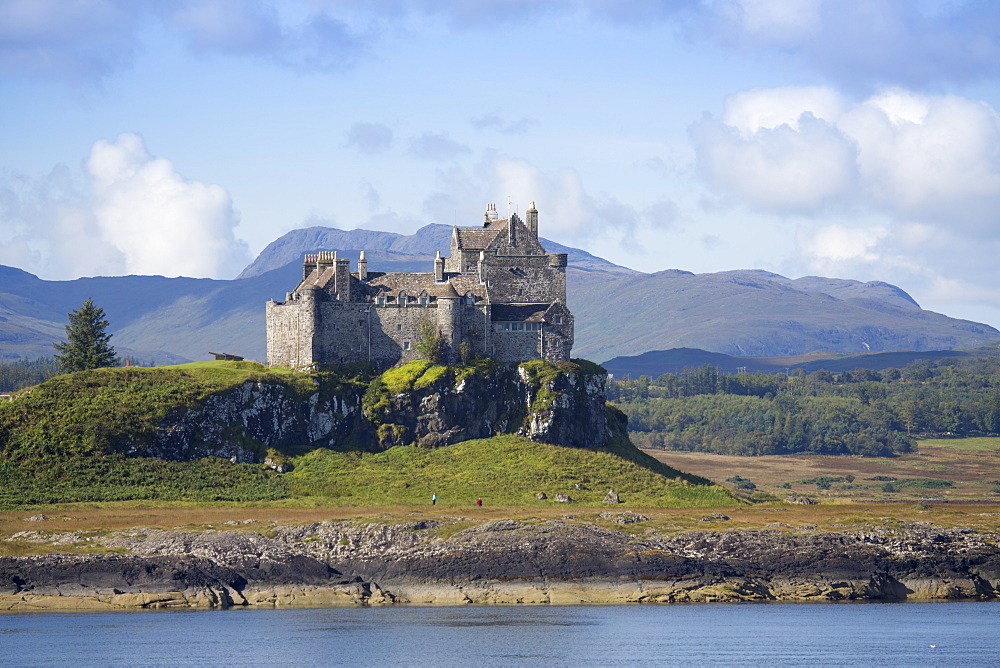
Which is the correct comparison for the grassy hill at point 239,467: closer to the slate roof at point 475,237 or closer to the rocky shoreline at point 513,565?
the rocky shoreline at point 513,565

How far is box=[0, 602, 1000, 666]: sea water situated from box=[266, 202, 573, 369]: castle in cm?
3445

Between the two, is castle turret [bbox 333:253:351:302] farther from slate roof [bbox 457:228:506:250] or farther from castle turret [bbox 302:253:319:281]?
slate roof [bbox 457:228:506:250]

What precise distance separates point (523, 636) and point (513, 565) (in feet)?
39.3

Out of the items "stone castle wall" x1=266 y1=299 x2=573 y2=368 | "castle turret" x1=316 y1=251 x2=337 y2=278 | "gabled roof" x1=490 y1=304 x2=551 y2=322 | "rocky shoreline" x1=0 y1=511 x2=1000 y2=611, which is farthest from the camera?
"castle turret" x1=316 y1=251 x2=337 y2=278

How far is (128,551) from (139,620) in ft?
20.6

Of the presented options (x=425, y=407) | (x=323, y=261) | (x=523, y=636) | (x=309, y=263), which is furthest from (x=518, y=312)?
(x=523, y=636)

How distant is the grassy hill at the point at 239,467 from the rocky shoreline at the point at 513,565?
13098mm

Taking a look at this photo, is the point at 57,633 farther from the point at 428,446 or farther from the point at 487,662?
the point at 428,446

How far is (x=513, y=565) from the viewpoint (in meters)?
91.4

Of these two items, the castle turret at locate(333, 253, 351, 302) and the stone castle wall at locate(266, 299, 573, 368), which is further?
the stone castle wall at locate(266, 299, 573, 368)

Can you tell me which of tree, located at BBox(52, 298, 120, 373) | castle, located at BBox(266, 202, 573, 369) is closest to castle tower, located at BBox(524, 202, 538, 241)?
castle, located at BBox(266, 202, 573, 369)

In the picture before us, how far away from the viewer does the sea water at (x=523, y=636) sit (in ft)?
241

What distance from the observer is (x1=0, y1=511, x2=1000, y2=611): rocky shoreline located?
90.4m

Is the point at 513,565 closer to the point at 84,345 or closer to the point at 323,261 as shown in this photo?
the point at 323,261
